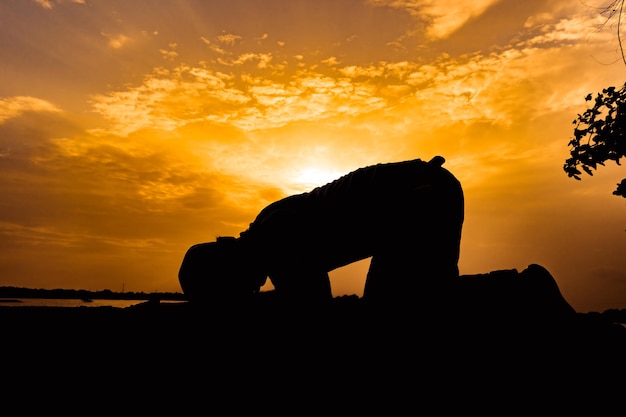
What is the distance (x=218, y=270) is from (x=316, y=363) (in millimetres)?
2020

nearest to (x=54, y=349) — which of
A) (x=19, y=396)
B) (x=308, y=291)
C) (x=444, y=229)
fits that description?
(x=19, y=396)

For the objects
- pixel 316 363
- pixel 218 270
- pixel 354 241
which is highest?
pixel 354 241

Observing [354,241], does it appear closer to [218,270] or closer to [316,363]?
[218,270]

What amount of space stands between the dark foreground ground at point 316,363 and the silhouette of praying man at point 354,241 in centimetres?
45

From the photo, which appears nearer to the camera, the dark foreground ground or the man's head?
the dark foreground ground

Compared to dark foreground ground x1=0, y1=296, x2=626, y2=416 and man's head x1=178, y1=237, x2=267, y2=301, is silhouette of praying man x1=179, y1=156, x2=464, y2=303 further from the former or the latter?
dark foreground ground x1=0, y1=296, x2=626, y2=416

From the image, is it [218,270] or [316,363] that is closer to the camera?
[316,363]

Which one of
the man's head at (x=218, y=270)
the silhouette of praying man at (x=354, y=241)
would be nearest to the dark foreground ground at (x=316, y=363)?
the silhouette of praying man at (x=354, y=241)

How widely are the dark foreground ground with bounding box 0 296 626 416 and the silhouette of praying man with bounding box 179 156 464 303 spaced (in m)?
0.45

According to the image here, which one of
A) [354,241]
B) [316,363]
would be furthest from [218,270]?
[316,363]

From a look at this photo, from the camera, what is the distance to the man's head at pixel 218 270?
440 centimetres

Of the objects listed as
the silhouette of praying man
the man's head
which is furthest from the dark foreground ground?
the man's head

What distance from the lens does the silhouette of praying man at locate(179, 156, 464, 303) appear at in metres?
3.67

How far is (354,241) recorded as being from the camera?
164 inches
